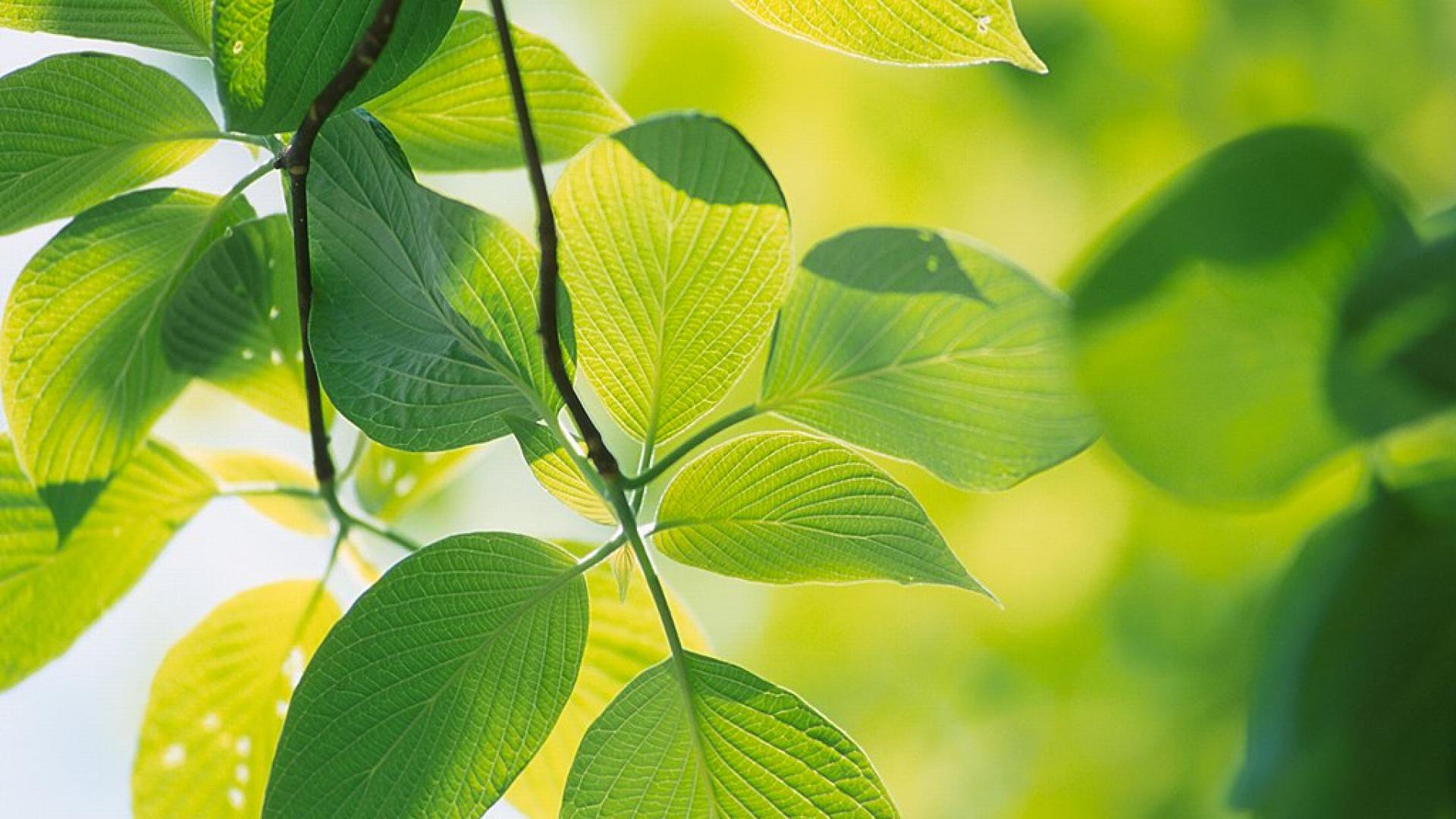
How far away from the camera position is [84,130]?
274 mm

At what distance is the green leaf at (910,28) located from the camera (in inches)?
9.2

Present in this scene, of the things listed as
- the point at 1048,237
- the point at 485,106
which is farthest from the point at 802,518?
the point at 1048,237

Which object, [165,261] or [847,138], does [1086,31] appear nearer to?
[847,138]

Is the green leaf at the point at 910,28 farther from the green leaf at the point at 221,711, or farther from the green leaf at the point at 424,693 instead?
the green leaf at the point at 221,711

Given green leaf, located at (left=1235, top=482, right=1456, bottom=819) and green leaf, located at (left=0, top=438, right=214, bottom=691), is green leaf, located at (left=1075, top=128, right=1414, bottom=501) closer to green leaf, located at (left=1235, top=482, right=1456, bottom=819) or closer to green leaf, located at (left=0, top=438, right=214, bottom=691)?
green leaf, located at (left=1235, top=482, right=1456, bottom=819)

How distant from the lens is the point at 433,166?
312 millimetres

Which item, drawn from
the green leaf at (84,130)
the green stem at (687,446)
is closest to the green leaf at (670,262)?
the green stem at (687,446)

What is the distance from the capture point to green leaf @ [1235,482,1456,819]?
4.7 inches

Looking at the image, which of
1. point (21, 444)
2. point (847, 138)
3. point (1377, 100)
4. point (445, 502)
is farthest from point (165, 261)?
point (847, 138)

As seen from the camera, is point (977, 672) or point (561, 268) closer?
point (561, 268)

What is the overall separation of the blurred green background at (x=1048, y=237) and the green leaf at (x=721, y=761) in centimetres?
17

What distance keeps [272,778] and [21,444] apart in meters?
0.12

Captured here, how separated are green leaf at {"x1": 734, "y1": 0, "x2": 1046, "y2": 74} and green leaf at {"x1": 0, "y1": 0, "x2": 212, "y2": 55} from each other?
127mm

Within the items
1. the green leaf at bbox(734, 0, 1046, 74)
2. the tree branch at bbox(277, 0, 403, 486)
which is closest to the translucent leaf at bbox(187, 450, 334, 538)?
the tree branch at bbox(277, 0, 403, 486)
